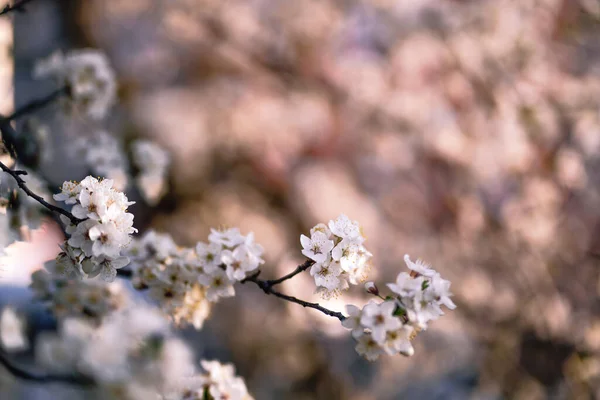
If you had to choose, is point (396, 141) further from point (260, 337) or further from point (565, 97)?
point (260, 337)

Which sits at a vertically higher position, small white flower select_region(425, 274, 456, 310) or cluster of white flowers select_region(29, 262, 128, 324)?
cluster of white flowers select_region(29, 262, 128, 324)

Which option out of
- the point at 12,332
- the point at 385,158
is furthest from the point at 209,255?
the point at 385,158

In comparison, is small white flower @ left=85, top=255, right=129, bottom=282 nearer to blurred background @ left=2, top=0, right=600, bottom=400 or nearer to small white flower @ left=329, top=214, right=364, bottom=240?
small white flower @ left=329, top=214, right=364, bottom=240

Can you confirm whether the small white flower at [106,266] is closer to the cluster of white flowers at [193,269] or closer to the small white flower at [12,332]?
the cluster of white flowers at [193,269]

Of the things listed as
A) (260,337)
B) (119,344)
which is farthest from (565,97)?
(119,344)

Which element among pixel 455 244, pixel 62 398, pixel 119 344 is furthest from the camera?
pixel 455 244

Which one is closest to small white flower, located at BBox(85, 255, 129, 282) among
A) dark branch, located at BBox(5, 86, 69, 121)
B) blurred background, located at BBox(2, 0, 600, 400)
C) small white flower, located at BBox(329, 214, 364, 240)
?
small white flower, located at BBox(329, 214, 364, 240)
